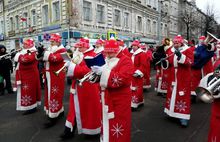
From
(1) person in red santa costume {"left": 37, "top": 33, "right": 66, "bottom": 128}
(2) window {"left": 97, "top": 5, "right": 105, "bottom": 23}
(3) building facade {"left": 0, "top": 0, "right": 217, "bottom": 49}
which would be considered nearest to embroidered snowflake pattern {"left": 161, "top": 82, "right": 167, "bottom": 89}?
(1) person in red santa costume {"left": 37, "top": 33, "right": 66, "bottom": 128}

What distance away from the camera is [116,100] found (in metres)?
3.54

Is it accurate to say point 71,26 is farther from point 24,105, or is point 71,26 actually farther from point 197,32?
point 197,32

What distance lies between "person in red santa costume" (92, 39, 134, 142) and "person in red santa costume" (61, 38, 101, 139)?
1073mm

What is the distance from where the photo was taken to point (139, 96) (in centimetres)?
699

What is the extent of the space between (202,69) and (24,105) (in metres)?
5.37

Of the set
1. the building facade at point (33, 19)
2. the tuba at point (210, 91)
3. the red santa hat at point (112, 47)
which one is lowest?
the tuba at point (210, 91)

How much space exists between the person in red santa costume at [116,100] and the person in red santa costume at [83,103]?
3.52 ft

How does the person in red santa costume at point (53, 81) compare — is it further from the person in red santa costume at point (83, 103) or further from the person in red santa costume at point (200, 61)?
the person in red santa costume at point (200, 61)

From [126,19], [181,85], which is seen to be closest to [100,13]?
[126,19]

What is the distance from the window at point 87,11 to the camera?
2197cm

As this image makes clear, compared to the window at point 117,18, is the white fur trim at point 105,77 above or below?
below

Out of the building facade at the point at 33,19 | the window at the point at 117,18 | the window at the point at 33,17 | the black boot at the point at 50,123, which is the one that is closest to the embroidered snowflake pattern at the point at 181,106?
the black boot at the point at 50,123

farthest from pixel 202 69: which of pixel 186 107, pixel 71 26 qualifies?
pixel 71 26

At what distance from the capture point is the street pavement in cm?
486
